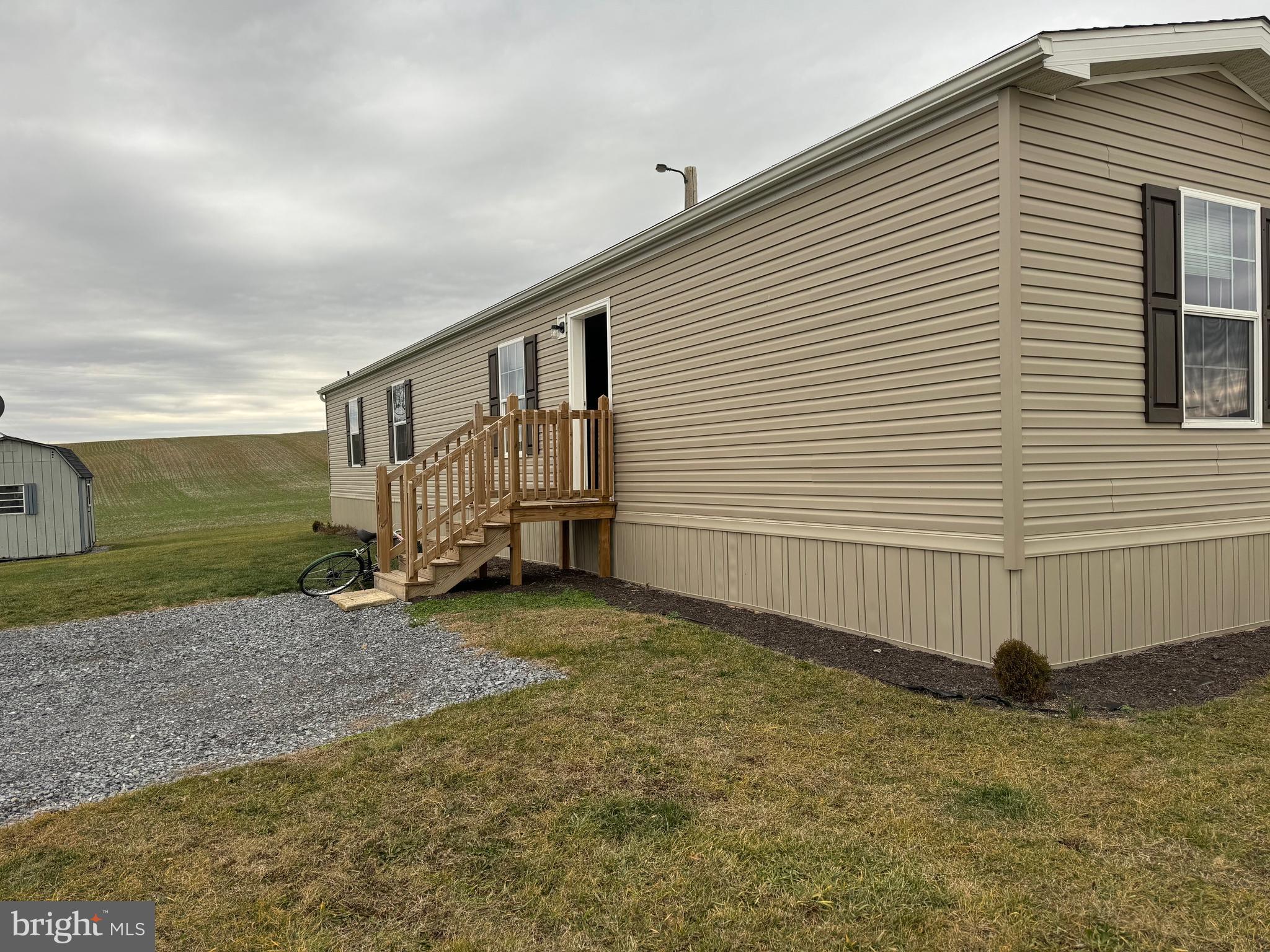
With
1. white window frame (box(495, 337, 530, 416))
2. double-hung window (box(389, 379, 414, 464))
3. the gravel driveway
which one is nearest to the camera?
the gravel driveway

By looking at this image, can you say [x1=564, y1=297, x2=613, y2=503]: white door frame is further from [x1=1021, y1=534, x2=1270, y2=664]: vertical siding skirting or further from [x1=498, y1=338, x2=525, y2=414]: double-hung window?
[x1=1021, y1=534, x2=1270, y2=664]: vertical siding skirting

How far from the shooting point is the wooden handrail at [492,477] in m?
7.52

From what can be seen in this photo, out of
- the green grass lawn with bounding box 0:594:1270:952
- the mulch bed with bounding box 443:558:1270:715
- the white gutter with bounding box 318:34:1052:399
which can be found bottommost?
the mulch bed with bounding box 443:558:1270:715

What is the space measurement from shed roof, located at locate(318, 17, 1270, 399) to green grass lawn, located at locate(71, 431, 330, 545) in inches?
840

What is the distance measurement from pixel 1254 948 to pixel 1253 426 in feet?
16.5

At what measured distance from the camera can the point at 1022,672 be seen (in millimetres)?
4094

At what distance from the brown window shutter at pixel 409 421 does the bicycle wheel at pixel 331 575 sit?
5.35m

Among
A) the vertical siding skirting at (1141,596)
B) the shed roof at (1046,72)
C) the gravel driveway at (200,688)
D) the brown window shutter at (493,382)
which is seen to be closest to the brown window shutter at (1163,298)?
the shed roof at (1046,72)

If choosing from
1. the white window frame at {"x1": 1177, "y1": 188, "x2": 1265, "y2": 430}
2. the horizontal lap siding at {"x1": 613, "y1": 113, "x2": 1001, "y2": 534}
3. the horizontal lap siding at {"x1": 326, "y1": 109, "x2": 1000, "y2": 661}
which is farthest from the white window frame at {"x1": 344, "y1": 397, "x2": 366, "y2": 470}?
the white window frame at {"x1": 1177, "y1": 188, "x2": 1265, "y2": 430}

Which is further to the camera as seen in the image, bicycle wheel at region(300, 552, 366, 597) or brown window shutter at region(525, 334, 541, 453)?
brown window shutter at region(525, 334, 541, 453)

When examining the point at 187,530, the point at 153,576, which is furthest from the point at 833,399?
the point at 187,530

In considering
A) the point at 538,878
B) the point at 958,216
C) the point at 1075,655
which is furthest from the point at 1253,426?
the point at 538,878

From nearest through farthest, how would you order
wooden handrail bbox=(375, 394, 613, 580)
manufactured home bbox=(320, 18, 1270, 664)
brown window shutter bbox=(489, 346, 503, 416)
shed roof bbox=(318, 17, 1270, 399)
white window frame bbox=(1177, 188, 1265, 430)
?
shed roof bbox=(318, 17, 1270, 399), manufactured home bbox=(320, 18, 1270, 664), white window frame bbox=(1177, 188, 1265, 430), wooden handrail bbox=(375, 394, 613, 580), brown window shutter bbox=(489, 346, 503, 416)

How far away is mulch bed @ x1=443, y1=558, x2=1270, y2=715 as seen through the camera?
13.8 ft
